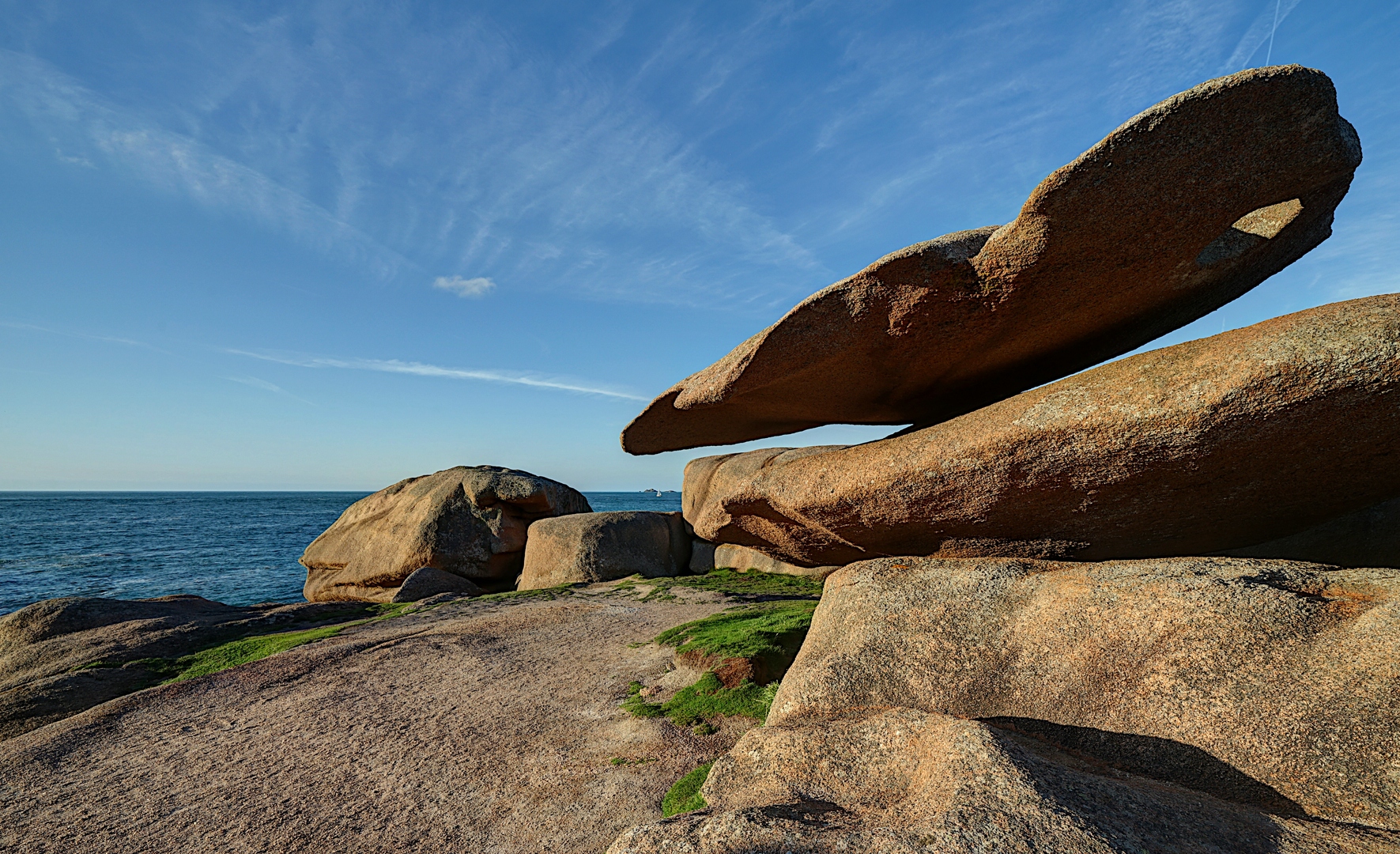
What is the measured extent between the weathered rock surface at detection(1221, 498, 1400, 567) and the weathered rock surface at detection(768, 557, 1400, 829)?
62.3 inches

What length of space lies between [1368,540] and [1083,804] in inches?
182

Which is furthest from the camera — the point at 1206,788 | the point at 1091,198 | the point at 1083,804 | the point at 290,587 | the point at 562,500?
the point at 290,587

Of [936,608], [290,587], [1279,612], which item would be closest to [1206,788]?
[1279,612]

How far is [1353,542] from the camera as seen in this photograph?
5.34 m

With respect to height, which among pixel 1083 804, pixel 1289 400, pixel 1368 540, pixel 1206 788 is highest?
pixel 1289 400

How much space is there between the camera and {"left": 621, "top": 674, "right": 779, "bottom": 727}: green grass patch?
254 inches

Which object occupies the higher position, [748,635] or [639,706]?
[748,635]

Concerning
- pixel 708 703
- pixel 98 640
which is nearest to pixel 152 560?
pixel 98 640

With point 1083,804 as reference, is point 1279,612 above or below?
above

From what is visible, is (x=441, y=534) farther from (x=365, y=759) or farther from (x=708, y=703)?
(x=708, y=703)

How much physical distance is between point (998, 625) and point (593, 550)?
505 inches

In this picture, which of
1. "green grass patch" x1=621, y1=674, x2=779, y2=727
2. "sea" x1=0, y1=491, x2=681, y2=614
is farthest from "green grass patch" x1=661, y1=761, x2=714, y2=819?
"sea" x1=0, y1=491, x2=681, y2=614

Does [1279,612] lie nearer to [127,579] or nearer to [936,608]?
[936,608]

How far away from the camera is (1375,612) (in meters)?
3.54
